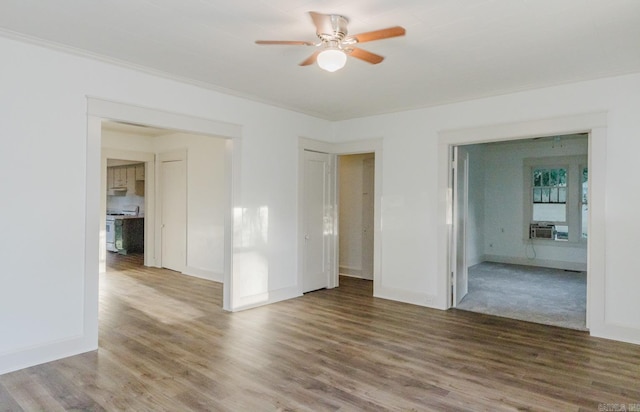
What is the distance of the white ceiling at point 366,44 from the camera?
271 cm

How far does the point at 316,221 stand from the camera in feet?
20.2

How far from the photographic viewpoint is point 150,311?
4.87 metres

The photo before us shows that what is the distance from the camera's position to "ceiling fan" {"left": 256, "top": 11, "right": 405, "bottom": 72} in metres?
2.61

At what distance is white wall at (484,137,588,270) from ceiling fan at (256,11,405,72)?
7470 mm

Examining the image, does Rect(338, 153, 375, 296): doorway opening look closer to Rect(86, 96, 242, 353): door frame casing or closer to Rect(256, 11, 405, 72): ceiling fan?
Rect(86, 96, 242, 353): door frame casing

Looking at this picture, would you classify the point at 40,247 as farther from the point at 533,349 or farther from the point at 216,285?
the point at 533,349

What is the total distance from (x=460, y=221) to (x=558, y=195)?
4.77m

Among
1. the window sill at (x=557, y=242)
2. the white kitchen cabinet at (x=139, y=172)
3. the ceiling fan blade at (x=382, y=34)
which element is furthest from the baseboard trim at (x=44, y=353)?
the window sill at (x=557, y=242)

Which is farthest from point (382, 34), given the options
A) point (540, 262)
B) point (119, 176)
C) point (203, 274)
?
point (119, 176)

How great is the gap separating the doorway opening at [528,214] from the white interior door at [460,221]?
0.95 meters

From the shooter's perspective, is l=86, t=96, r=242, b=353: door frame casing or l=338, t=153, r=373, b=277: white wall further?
l=338, t=153, r=373, b=277: white wall

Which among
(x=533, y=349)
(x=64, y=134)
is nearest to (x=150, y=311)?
(x=64, y=134)

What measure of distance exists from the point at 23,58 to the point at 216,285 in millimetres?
4216

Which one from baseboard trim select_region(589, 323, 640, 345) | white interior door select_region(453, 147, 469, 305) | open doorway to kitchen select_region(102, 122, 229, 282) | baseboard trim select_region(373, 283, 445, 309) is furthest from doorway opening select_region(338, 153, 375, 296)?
baseboard trim select_region(589, 323, 640, 345)
